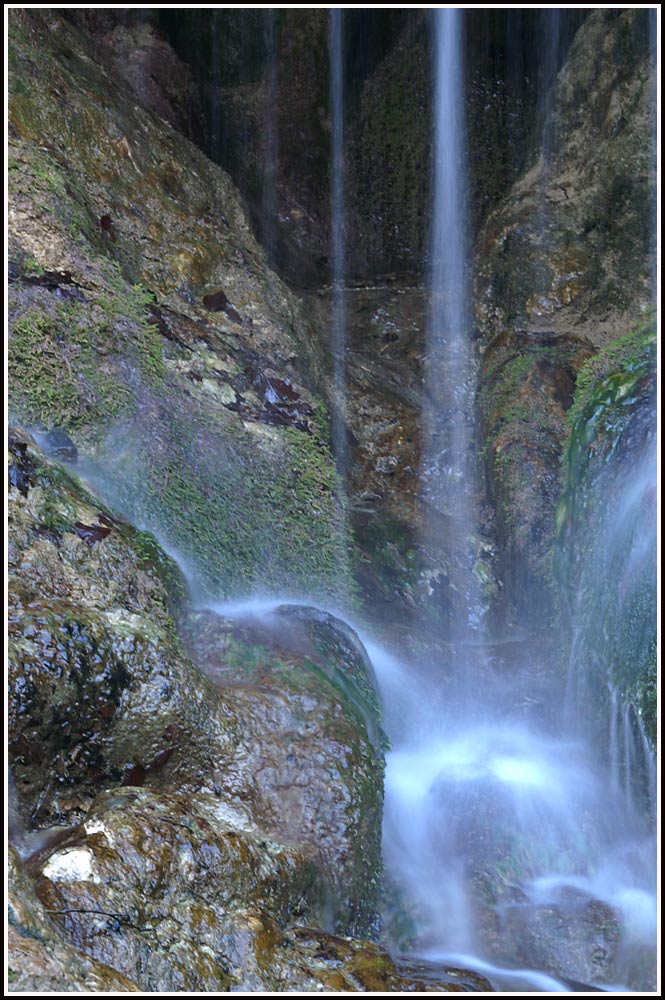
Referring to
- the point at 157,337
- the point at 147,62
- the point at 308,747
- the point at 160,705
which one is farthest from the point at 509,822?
the point at 147,62

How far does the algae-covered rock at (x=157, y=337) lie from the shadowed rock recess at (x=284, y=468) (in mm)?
35

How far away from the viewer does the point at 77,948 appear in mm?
3352

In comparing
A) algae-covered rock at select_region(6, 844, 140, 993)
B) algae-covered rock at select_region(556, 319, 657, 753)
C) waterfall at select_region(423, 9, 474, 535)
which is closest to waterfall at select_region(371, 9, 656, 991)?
algae-covered rock at select_region(556, 319, 657, 753)

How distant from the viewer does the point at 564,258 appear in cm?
1067

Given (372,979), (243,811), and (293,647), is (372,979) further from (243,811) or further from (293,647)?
(293,647)

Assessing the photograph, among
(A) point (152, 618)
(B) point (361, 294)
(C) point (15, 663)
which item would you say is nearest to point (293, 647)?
(A) point (152, 618)

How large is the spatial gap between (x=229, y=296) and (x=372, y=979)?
22.1 ft

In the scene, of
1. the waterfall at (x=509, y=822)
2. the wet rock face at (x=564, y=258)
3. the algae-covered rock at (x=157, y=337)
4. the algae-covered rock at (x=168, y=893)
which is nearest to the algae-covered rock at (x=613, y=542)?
the waterfall at (x=509, y=822)

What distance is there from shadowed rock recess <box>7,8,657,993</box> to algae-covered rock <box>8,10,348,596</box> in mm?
35

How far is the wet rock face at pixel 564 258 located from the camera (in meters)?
9.69

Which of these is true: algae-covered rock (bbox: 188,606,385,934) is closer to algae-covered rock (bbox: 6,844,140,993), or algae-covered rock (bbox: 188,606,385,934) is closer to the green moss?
algae-covered rock (bbox: 6,844,140,993)

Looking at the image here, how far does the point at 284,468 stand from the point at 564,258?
4357 mm

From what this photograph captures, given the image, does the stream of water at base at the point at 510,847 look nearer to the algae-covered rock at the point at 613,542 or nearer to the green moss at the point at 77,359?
the algae-covered rock at the point at 613,542

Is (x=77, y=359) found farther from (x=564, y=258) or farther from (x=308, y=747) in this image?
(x=564, y=258)
